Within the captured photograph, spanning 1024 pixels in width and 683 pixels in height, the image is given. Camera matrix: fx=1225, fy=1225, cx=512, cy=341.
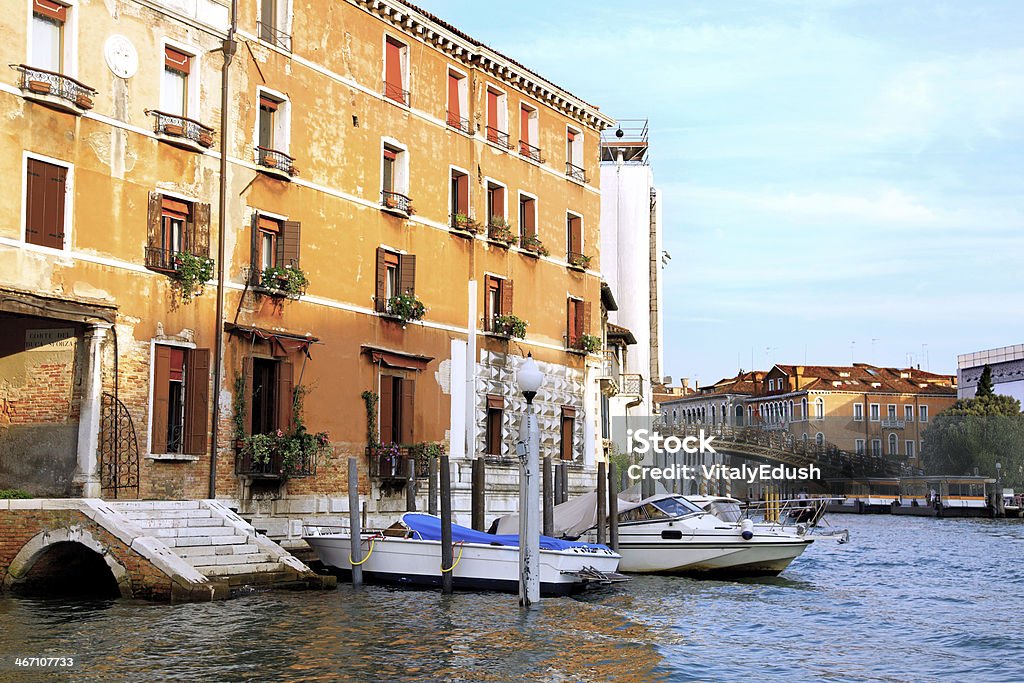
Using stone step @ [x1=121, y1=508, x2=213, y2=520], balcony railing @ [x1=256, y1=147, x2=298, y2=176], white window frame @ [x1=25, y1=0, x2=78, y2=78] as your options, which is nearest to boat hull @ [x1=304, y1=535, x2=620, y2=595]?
stone step @ [x1=121, y1=508, x2=213, y2=520]

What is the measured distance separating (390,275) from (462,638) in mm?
12147

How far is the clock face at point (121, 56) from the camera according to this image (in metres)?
20.3

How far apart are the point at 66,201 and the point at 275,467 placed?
618 cm

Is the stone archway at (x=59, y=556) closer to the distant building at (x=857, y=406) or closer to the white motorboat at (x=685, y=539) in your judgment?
the white motorboat at (x=685, y=539)

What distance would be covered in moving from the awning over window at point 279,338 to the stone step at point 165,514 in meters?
3.80

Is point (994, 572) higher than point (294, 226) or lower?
lower

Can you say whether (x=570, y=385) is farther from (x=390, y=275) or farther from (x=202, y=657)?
(x=202, y=657)

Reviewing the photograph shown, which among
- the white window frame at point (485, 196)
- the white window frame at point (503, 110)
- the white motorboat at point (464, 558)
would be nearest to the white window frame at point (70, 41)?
the white motorboat at point (464, 558)

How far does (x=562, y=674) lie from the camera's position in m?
14.0

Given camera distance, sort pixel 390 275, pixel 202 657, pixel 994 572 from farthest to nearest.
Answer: pixel 994 572 < pixel 390 275 < pixel 202 657

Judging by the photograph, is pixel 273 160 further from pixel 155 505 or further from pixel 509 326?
pixel 509 326

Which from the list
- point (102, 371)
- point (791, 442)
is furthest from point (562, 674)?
point (791, 442)

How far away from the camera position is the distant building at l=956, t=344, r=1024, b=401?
8081 cm

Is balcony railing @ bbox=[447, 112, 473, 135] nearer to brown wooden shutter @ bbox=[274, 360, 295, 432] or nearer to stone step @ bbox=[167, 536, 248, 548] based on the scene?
brown wooden shutter @ bbox=[274, 360, 295, 432]
